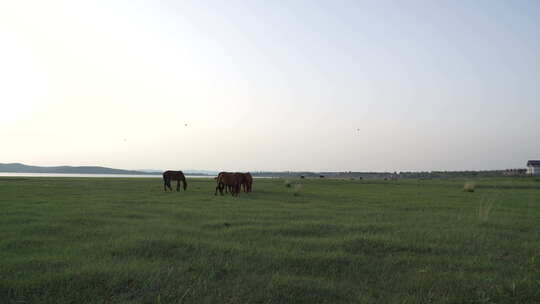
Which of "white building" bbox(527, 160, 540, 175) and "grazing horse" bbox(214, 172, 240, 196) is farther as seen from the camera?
"white building" bbox(527, 160, 540, 175)

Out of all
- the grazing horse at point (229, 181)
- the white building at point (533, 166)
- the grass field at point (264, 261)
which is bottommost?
the grass field at point (264, 261)

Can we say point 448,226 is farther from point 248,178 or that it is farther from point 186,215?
point 248,178

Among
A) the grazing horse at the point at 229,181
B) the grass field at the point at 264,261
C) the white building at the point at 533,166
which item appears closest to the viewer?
the grass field at the point at 264,261

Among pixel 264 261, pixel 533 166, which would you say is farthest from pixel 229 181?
pixel 533 166

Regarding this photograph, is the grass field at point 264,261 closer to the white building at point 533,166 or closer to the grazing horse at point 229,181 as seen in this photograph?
the grazing horse at point 229,181

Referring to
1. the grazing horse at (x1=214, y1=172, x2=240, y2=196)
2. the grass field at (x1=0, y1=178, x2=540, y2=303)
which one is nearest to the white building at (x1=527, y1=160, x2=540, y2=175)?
the grazing horse at (x1=214, y1=172, x2=240, y2=196)

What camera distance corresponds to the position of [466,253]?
7719 millimetres

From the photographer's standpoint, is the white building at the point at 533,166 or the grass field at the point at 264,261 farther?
the white building at the point at 533,166

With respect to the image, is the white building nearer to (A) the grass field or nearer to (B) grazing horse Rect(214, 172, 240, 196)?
(B) grazing horse Rect(214, 172, 240, 196)

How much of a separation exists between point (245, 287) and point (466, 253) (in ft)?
16.5

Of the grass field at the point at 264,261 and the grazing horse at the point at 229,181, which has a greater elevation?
the grazing horse at the point at 229,181

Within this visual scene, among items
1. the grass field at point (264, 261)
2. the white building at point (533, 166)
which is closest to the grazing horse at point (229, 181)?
the grass field at point (264, 261)

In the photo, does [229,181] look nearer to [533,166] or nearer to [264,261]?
[264,261]

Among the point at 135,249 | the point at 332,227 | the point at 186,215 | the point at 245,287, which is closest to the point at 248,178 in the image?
the point at 186,215
